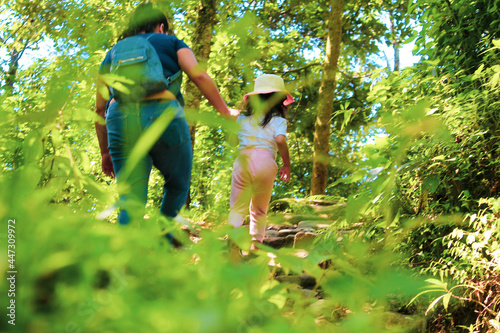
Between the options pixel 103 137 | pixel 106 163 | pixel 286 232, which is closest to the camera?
pixel 103 137

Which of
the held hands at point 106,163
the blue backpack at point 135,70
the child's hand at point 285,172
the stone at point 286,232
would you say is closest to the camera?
the blue backpack at point 135,70

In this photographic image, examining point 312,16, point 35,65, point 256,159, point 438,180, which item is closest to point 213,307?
point 35,65

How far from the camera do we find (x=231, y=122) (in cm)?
62

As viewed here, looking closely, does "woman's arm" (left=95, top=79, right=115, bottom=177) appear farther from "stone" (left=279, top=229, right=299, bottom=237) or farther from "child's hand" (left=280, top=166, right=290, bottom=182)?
"stone" (left=279, top=229, right=299, bottom=237)

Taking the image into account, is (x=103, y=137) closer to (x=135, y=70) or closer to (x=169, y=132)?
(x=169, y=132)

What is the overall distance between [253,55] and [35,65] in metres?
1.05

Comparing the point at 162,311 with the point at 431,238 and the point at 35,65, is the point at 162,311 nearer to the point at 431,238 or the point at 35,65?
the point at 35,65

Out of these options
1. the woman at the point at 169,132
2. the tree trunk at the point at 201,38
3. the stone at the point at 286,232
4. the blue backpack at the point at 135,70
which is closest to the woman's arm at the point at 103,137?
the woman at the point at 169,132

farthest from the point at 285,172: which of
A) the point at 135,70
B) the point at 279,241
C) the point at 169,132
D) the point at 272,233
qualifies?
the point at 135,70

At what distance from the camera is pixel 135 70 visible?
115cm

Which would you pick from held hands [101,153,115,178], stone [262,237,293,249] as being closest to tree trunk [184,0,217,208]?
stone [262,237,293,249]

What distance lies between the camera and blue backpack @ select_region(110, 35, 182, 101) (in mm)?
1003

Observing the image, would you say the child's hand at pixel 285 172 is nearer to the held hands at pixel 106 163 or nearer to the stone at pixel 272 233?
the stone at pixel 272 233

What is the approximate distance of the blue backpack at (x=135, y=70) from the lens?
100 cm
